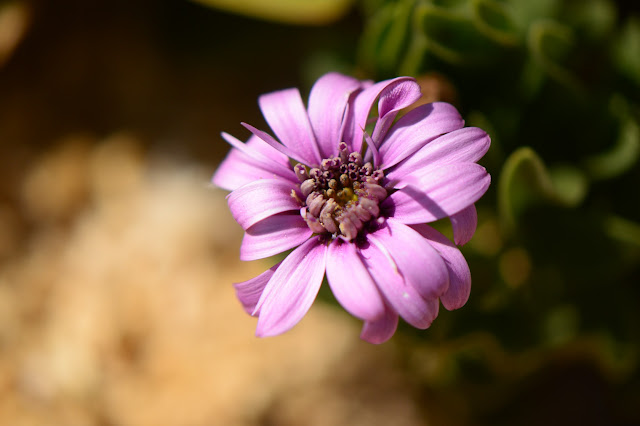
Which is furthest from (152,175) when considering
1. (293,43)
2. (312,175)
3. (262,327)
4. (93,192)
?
(262,327)

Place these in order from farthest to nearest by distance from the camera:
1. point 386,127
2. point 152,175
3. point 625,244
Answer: point 152,175 < point 625,244 < point 386,127

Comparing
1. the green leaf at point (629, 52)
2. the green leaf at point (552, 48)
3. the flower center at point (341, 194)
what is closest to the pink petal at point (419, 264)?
the flower center at point (341, 194)

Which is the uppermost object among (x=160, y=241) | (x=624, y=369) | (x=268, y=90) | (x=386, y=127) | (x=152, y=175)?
(x=386, y=127)

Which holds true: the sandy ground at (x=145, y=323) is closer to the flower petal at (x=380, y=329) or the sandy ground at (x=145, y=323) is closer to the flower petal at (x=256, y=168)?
the flower petal at (x=256, y=168)

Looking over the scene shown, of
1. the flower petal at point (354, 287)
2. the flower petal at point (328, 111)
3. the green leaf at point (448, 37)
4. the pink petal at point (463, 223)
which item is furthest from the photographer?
the green leaf at point (448, 37)

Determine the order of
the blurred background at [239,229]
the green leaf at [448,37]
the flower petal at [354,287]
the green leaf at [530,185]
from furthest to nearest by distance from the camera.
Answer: the blurred background at [239,229]
the green leaf at [448,37]
the green leaf at [530,185]
the flower petal at [354,287]

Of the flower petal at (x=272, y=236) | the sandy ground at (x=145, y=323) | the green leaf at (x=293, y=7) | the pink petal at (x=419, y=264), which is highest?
the green leaf at (x=293, y=7)

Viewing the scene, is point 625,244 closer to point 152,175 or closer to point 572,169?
point 572,169
